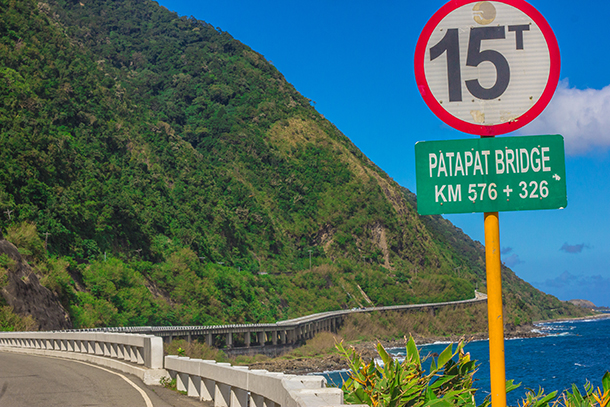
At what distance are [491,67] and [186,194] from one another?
362ft

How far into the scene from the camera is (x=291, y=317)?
361ft

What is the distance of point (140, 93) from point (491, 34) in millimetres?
177849

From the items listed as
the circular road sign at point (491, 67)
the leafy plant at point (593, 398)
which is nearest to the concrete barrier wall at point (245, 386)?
the leafy plant at point (593, 398)

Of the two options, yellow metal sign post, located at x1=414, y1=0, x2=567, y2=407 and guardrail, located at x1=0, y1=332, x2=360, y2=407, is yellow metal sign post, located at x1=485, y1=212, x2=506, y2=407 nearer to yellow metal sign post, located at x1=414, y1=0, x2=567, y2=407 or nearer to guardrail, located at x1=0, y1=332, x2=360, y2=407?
yellow metal sign post, located at x1=414, y1=0, x2=567, y2=407

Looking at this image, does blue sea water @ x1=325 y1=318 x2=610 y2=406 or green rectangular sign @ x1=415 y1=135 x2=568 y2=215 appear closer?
green rectangular sign @ x1=415 y1=135 x2=568 y2=215

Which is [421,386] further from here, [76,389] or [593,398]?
[76,389]

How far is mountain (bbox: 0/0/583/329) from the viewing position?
68.1 metres

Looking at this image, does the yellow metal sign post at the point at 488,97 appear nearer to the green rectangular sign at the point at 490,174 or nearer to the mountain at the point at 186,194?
the green rectangular sign at the point at 490,174

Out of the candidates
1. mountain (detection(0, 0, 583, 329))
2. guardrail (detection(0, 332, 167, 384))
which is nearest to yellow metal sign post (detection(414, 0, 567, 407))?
guardrail (detection(0, 332, 167, 384))

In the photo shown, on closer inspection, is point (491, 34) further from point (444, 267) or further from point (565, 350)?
point (444, 267)

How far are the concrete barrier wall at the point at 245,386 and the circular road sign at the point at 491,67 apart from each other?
8.14 ft

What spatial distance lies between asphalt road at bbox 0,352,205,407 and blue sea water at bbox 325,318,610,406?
125 ft

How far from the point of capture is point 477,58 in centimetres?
420

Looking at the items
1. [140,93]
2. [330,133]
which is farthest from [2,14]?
[330,133]
